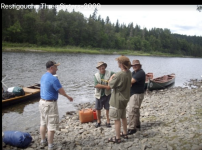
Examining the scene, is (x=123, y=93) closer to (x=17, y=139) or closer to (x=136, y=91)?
(x=136, y=91)

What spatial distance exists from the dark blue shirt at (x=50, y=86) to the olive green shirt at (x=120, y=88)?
1.30 meters

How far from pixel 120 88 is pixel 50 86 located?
168 cm

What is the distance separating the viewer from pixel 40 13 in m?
88.4

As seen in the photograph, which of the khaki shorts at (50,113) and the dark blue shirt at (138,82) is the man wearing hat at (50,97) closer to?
the khaki shorts at (50,113)

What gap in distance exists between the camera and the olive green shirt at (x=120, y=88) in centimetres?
468

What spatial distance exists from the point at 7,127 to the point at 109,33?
361 ft

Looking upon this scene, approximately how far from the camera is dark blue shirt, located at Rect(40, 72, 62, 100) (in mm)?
4562

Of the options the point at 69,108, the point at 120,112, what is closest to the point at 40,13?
the point at 69,108

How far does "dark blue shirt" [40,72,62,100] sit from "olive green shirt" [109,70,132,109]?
1297 mm

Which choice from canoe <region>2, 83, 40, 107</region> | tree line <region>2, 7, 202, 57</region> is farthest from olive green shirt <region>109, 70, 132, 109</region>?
tree line <region>2, 7, 202, 57</region>

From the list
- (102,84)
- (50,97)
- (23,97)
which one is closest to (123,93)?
(102,84)

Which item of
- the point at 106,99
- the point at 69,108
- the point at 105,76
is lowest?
the point at 69,108

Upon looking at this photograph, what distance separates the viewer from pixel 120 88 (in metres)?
4.74

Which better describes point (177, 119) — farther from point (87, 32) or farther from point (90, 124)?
point (87, 32)
